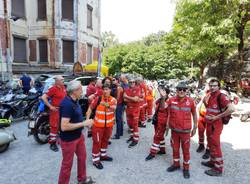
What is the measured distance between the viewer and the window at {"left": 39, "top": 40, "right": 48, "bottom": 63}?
1730 centimetres

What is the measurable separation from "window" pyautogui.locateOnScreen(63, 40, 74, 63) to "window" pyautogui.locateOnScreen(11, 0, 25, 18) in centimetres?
385

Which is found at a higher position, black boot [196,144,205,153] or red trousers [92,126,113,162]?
red trousers [92,126,113,162]

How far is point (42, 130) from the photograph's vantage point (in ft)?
18.0

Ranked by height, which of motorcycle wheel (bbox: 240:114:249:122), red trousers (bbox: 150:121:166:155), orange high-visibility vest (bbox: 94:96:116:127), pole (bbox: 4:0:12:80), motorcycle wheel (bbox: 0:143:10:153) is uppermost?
pole (bbox: 4:0:12:80)

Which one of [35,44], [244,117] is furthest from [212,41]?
[35,44]

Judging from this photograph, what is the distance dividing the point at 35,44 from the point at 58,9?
11.5ft

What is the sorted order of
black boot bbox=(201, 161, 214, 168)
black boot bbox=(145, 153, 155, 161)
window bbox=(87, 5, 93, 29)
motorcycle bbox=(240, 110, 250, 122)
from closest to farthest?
black boot bbox=(201, 161, 214, 168)
black boot bbox=(145, 153, 155, 161)
motorcycle bbox=(240, 110, 250, 122)
window bbox=(87, 5, 93, 29)

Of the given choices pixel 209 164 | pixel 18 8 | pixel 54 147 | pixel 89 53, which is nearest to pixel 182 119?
pixel 209 164

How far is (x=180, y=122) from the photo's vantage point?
12.6 ft

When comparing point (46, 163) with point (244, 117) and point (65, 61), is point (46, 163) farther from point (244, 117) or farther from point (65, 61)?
point (65, 61)

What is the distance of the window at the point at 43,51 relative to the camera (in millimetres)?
17297

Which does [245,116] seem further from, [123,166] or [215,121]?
[123,166]

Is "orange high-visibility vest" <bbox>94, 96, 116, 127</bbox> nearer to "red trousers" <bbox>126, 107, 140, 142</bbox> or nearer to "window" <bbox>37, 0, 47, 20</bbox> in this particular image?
"red trousers" <bbox>126, 107, 140, 142</bbox>

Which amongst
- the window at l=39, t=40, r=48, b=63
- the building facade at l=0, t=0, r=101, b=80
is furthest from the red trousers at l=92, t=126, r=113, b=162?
the window at l=39, t=40, r=48, b=63
